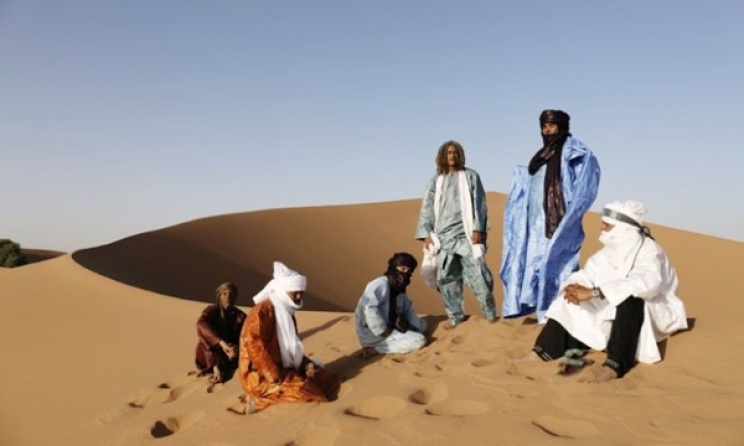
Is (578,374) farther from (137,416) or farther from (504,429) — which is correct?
(137,416)

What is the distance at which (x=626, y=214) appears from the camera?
12.7 ft

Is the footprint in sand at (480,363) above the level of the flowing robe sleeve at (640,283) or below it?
below

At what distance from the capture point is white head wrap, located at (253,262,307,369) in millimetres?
4102

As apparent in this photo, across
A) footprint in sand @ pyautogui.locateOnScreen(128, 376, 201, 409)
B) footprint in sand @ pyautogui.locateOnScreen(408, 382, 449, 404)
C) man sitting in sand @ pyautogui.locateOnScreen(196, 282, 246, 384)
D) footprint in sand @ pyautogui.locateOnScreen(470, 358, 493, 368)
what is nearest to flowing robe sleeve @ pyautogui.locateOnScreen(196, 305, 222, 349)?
man sitting in sand @ pyautogui.locateOnScreen(196, 282, 246, 384)

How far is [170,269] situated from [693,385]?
45.5 ft

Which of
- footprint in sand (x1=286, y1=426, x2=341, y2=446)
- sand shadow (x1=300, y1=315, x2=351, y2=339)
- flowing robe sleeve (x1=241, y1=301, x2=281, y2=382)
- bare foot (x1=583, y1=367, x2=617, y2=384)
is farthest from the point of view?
sand shadow (x1=300, y1=315, x2=351, y2=339)

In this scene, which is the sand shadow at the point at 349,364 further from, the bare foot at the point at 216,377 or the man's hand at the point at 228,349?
the bare foot at the point at 216,377

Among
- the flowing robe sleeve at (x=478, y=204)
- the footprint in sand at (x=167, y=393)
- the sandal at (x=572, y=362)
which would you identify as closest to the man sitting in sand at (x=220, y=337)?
the footprint in sand at (x=167, y=393)

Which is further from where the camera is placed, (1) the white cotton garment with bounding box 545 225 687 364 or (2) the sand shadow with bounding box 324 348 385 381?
(2) the sand shadow with bounding box 324 348 385 381

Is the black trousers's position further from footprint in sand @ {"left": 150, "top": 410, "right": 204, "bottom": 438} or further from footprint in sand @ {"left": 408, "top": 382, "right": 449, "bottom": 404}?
footprint in sand @ {"left": 150, "top": 410, "right": 204, "bottom": 438}

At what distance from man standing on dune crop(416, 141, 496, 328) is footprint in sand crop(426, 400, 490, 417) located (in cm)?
200

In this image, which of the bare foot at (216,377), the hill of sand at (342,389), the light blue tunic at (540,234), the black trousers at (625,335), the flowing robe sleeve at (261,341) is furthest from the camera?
the bare foot at (216,377)

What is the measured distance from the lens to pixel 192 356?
645 centimetres

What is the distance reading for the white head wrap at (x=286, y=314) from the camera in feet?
13.5
